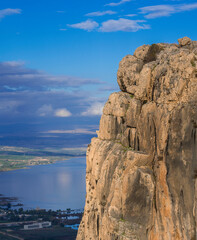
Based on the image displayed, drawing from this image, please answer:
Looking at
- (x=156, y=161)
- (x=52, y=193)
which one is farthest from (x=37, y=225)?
(x=156, y=161)

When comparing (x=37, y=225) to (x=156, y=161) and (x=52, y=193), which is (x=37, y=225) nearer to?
(x=52, y=193)

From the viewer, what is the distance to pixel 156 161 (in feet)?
82.4

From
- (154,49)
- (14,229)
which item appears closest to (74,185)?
(14,229)

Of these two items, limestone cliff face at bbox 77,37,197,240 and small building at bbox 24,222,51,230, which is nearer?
limestone cliff face at bbox 77,37,197,240

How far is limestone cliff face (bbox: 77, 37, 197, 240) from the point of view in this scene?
2355 cm

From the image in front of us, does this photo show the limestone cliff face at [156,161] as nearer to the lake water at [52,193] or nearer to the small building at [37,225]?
the small building at [37,225]

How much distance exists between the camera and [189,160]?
2325 centimetres

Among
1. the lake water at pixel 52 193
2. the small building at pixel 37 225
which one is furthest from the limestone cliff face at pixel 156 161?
the lake water at pixel 52 193

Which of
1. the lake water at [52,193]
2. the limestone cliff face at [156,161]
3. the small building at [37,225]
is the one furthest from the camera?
the lake water at [52,193]

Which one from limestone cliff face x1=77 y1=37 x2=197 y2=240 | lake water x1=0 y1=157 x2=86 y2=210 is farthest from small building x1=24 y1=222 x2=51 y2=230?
limestone cliff face x1=77 y1=37 x2=197 y2=240

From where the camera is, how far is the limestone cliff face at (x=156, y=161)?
2355 centimetres

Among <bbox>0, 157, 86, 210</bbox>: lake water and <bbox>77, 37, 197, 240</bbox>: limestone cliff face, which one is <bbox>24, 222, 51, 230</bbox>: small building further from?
<bbox>77, 37, 197, 240</bbox>: limestone cliff face

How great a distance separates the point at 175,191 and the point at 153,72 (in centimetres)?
683

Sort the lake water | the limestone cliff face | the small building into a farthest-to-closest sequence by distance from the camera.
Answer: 1. the lake water
2. the small building
3. the limestone cliff face
